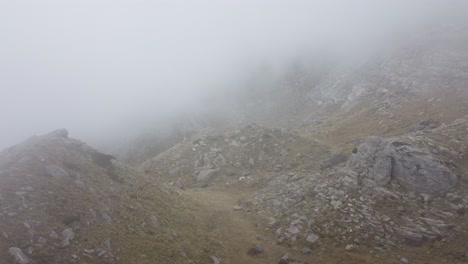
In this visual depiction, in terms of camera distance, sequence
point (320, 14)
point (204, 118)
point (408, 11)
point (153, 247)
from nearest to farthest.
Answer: point (153, 247) < point (204, 118) < point (408, 11) < point (320, 14)

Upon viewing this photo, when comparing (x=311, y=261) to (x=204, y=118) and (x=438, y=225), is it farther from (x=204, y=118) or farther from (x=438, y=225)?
(x=204, y=118)

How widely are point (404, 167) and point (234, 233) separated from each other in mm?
18310

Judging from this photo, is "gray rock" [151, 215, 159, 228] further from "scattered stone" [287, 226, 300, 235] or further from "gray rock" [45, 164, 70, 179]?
"scattered stone" [287, 226, 300, 235]

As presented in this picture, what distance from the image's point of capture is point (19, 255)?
22.3 metres

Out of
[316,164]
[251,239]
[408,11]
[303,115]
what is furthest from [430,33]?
[251,239]

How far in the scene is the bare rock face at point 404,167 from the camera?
3322 centimetres

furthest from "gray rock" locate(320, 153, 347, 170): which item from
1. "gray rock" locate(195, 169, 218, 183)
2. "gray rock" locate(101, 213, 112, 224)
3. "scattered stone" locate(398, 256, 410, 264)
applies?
"gray rock" locate(101, 213, 112, 224)

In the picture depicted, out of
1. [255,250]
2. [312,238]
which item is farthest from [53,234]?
[312,238]

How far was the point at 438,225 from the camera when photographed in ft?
97.0

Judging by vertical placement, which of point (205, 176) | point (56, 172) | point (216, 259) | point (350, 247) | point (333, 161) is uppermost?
point (56, 172)

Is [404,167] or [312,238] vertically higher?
[404,167]

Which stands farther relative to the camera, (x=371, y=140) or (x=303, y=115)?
(x=303, y=115)

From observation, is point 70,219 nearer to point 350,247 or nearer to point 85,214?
point 85,214

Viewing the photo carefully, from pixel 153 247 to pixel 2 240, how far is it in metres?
10.5
